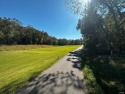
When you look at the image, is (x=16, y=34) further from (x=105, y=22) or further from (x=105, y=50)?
(x=105, y=22)

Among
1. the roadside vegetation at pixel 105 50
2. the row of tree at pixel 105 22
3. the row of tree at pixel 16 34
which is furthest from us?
the row of tree at pixel 16 34

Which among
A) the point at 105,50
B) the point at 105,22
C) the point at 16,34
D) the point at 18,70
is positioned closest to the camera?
the point at 18,70

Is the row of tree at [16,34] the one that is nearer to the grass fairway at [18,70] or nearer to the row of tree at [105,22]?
the row of tree at [105,22]

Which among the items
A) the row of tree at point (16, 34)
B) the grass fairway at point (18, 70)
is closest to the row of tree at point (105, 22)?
the grass fairway at point (18, 70)

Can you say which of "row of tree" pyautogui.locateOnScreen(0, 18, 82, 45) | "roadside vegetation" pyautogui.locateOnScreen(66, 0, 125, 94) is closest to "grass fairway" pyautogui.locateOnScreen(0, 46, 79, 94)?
"roadside vegetation" pyautogui.locateOnScreen(66, 0, 125, 94)

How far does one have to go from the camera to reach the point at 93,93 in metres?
11.3

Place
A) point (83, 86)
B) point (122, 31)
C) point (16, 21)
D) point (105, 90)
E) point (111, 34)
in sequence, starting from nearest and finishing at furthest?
point (105, 90) → point (83, 86) → point (122, 31) → point (111, 34) → point (16, 21)

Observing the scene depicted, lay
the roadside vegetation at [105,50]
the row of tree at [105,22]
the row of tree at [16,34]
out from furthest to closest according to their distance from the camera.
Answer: the row of tree at [16,34], the row of tree at [105,22], the roadside vegetation at [105,50]

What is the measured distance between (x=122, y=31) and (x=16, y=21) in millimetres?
93067

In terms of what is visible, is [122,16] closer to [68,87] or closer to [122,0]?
[122,0]

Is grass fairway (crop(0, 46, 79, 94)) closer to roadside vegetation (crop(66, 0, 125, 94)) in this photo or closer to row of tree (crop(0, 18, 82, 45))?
roadside vegetation (crop(66, 0, 125, 94))

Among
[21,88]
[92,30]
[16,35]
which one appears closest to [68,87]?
[21,88]

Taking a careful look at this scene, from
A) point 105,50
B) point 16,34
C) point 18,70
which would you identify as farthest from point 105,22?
point 16,34

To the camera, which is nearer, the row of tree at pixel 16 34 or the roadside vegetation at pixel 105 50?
the roadside vegetation at pixel 105 50
